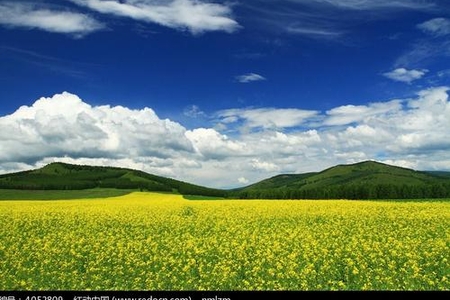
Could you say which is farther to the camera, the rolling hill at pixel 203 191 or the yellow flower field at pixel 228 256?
the rolling hill at pixel 203 191

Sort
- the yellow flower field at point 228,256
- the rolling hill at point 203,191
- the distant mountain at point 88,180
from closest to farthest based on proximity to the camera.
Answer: the yellow flower field at point 228,256 < the rolling hill at point 203,191 < the distant mountain at point 88,180

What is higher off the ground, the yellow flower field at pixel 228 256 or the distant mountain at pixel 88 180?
the distant mountain at pixel 88 180

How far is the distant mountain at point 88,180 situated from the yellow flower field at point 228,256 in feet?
333

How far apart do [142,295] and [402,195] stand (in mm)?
87180

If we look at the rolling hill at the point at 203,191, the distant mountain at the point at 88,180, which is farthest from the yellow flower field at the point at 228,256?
the distant mountain at the point at 88,180

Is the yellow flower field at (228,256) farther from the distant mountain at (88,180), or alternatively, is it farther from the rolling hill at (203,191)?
the distant mountain at (88,180)

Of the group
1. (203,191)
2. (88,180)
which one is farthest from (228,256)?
(88,180)

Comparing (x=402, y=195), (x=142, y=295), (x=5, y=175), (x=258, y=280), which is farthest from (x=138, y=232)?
(x=5, y=175)

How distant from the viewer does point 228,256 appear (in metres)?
17.0

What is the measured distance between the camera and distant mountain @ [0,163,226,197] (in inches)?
5037

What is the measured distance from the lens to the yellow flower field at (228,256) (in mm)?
14219

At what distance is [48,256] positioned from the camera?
18.3 metres

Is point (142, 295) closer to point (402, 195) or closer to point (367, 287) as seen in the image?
point (367, 287)

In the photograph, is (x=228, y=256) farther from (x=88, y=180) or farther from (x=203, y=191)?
(x=88, y=180)
